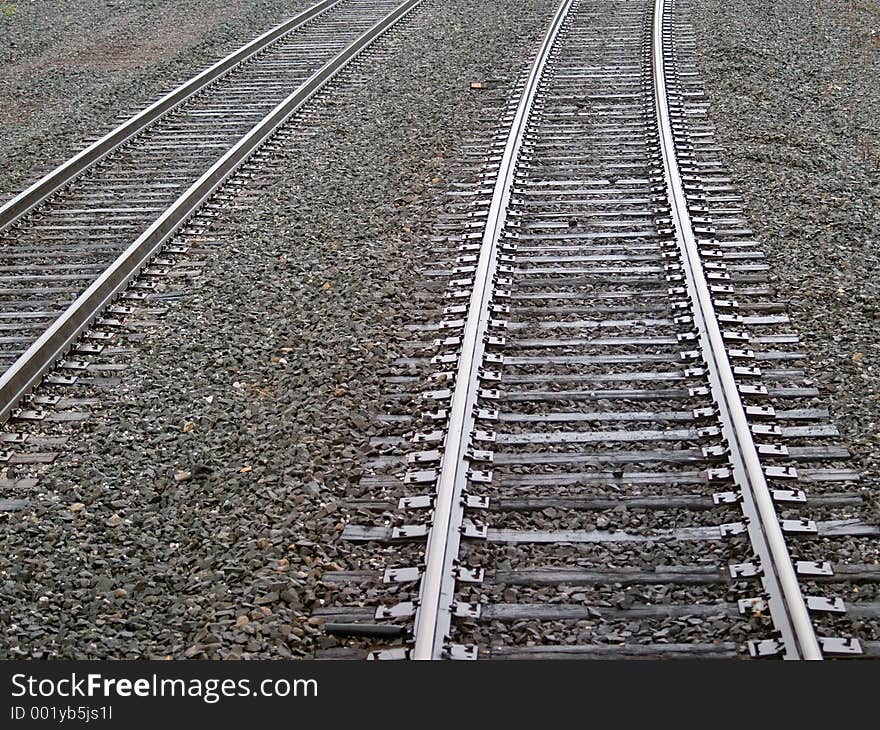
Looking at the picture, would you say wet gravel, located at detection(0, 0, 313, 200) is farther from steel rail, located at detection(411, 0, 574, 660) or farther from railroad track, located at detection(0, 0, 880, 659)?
steel rail, located at detection(411, 0, 574, 660)

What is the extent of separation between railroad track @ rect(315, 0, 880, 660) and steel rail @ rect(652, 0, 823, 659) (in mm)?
12

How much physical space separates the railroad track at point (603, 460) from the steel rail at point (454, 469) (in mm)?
13

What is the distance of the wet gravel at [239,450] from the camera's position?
13.9 ft

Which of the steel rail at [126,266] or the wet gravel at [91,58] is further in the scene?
the wet gravel at [91,58]

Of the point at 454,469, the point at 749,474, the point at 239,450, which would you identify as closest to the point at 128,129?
the point at 239,450

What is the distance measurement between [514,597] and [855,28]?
1302cm

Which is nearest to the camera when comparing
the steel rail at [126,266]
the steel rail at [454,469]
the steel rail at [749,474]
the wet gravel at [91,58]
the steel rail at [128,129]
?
the steel rail at [749,474]

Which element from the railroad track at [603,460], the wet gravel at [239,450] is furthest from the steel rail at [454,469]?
the wet gravel at [239,450]

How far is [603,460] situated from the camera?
5172 millimetres

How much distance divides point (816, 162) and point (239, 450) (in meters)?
6.21

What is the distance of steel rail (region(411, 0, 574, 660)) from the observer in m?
4.08

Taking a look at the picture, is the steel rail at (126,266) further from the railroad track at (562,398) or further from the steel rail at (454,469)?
the steel rail at (454,469)

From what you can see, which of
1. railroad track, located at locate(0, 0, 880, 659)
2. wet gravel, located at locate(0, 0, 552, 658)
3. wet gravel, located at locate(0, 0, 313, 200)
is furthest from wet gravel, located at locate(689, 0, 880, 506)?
wet gravel, located at locate(0, 0, 313, 200)

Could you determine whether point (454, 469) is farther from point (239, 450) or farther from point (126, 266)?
point (126, 266)
